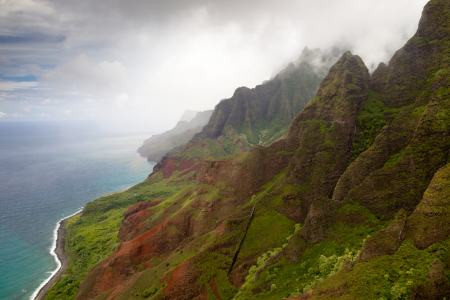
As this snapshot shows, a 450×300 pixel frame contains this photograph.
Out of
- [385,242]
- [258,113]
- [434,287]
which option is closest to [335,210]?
[385,242]

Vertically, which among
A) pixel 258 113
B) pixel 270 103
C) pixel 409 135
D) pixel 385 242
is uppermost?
pixel 270 103

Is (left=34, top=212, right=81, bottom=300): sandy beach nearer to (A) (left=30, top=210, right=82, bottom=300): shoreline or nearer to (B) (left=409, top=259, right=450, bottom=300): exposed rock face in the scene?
(A) (left=30, top=210, right=82, bottom=300): shoreline

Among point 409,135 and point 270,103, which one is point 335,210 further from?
point 270,103

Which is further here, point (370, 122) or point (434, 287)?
point (370, 122)

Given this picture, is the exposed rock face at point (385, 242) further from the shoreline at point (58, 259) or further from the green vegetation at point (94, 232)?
the shoreline at point (58, 259)

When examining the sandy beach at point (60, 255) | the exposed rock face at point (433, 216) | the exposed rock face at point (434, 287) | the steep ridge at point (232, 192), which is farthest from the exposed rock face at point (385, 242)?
the sandy beach at point (60, 255)

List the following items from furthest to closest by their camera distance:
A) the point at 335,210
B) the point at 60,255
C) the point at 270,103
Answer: the point at 270,103, the point at 60,255, the point at 335,210

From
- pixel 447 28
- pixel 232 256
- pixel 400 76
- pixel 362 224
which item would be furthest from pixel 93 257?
pixel 447 28
